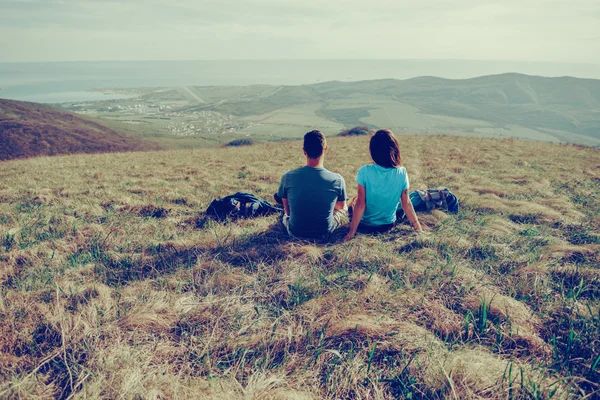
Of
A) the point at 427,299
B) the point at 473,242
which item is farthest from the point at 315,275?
the point at 473,242

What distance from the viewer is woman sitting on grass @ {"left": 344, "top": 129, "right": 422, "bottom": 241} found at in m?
5.37

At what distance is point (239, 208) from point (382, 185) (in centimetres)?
318

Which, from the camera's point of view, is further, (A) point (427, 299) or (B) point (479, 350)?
(A) point (427, 299)

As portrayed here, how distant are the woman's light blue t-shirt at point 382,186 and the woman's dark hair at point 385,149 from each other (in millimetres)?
106

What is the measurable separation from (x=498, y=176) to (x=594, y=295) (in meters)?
9.00

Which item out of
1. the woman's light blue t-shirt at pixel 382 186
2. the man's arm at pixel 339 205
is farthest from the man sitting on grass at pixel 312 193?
the woman's light blue t-shirt at pixel 382 186

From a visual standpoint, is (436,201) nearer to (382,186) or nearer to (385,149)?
(382,186)

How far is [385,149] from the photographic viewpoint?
17.5 feet

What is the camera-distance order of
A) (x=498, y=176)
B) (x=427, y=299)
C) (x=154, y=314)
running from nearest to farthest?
(x=154, y=314)
(x=427, y=299)
(x=498, y=176)

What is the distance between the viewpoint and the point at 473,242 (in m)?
5.25

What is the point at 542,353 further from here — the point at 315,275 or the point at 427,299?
the point at 315,275

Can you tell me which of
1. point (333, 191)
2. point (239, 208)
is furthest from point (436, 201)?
point (239, 208)

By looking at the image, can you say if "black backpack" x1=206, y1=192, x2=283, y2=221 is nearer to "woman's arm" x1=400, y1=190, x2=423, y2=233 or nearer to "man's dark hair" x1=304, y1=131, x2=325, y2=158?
"man's dark hair" x1=304, y1=131, x2=325, y2=158

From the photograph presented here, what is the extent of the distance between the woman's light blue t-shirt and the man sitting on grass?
0.46m
